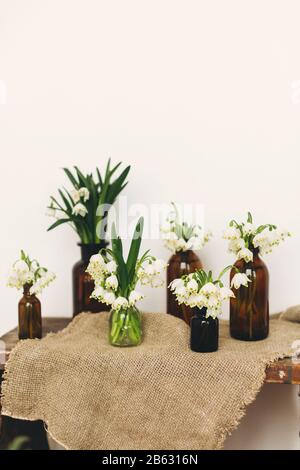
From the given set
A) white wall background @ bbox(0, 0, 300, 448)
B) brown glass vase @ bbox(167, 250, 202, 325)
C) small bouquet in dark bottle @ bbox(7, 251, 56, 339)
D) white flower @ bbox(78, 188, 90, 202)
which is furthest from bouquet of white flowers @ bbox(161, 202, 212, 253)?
small bouquet in dark bottle @ bbox(7, 251, 56, 339)

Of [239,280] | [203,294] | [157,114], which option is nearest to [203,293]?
[203,294]

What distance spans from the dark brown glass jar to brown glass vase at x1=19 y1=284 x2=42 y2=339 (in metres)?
0.41

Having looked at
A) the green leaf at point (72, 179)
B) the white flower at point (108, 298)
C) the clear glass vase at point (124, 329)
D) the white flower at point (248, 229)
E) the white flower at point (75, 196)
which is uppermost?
the green leaf at point (72, 179)

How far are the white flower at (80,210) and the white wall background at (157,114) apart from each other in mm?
191

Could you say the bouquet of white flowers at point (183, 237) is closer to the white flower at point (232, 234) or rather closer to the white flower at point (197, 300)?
the white flower at point (232, 234)

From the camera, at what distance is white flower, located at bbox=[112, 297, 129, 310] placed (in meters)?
1.37

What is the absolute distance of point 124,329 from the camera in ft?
4.57

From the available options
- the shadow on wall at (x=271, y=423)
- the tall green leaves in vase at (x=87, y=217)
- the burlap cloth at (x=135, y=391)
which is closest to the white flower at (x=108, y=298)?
the burlap cloth at (x=135, y=391)

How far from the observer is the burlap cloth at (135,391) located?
123 cm

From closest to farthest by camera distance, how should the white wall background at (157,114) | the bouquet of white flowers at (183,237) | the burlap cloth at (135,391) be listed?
1. the burlap cloth at (135,391)
2. the bouquet of white flowers at (183,237)
3. the white wall background at (157,114)

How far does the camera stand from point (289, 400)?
1.67 meters

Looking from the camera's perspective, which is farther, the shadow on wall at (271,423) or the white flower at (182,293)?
the shadow on wall at (271,423)

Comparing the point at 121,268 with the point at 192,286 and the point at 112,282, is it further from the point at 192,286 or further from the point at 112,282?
the point at 192,286
